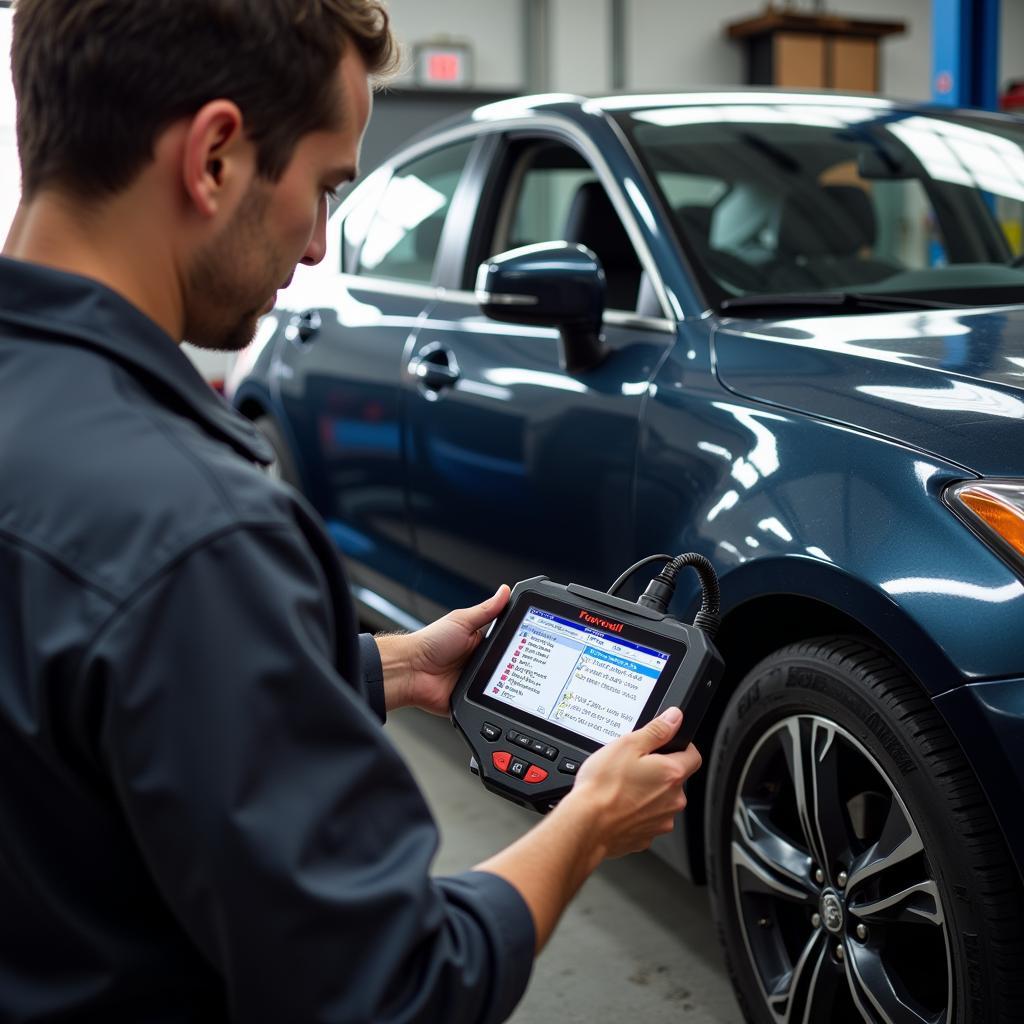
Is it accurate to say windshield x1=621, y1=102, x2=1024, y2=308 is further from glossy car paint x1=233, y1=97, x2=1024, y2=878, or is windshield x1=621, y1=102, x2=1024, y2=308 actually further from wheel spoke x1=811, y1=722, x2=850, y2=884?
wheel spoke x1=811, y1=722, x2=850, y2=884

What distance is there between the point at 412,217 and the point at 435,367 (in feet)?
2.20

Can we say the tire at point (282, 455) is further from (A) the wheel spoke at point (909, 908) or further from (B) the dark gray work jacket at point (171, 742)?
(B) the dark gray work jacket at point (171, 742)

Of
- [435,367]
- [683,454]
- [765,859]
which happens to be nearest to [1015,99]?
[435,367]

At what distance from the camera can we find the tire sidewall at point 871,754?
1414 millimetres

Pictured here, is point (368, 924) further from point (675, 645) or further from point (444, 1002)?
point (675, 645)

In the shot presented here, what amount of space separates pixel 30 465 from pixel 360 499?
2.11 metres

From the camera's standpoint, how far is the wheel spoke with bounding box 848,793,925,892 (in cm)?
147

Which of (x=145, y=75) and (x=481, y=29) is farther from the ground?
(x=481, y=29)

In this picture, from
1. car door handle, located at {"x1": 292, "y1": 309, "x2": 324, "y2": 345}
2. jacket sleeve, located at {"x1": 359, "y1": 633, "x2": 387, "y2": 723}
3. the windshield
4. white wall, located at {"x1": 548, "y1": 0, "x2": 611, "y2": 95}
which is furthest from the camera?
white wall, located at {"x1": 548, "y1": 0, "x2": 611, "y2": 95}

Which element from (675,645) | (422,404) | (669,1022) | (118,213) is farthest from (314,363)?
(118,213)

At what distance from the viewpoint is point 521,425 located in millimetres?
2242

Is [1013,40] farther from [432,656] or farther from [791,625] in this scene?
[432,656]

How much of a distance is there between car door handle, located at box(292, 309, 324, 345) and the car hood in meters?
1.33

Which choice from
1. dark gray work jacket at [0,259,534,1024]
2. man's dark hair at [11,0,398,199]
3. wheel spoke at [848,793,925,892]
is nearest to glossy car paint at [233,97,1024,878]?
wheel spoke at [848,793,925,892]
